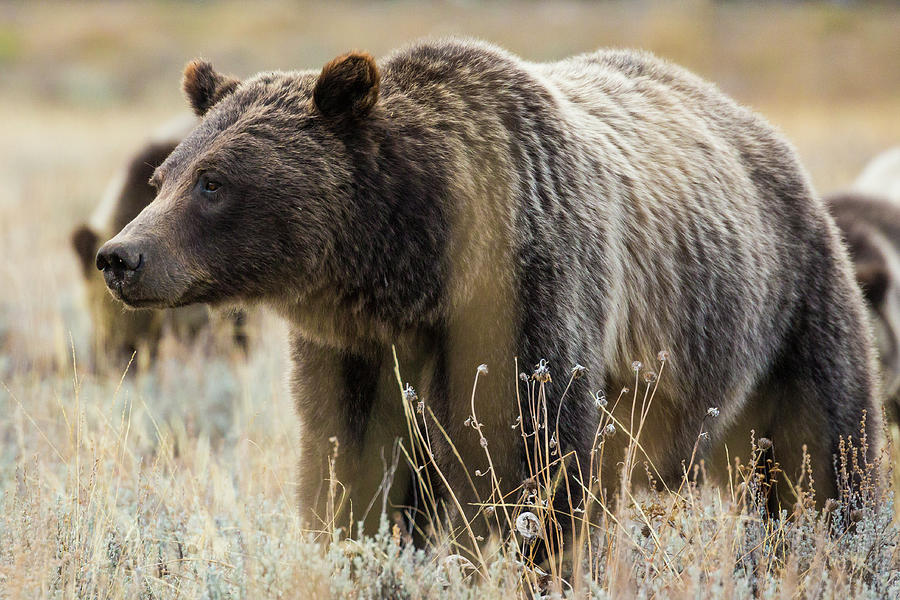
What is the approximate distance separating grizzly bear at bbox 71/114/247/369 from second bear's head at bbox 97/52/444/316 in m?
3.78

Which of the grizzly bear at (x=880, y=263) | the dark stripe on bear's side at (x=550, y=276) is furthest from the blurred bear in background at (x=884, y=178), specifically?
the dark stripe on bear's side at (x=550, y=276)

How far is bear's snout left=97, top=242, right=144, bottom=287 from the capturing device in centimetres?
284

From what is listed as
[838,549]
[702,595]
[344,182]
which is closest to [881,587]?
[838,549]

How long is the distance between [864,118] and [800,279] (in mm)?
20111

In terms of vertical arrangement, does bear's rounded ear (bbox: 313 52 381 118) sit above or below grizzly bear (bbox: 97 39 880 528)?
above

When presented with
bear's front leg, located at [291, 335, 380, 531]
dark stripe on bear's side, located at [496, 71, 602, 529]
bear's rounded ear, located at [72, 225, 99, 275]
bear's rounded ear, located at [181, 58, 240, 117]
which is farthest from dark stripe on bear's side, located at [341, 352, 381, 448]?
bear's rounded ear, located at [72, 225, 99, 275]

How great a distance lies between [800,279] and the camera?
3.72 metres

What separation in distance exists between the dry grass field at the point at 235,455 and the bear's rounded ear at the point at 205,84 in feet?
3.37

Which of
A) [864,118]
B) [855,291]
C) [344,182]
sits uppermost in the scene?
[344,182]

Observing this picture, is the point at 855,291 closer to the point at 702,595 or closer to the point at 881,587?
the point at 881,587

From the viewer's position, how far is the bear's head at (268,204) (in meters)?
3.00

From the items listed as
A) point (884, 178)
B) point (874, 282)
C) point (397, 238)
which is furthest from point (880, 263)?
point (397, 238)

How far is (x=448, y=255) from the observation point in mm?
3018

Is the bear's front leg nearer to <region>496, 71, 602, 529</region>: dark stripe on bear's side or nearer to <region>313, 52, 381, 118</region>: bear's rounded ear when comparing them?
<region>496, 71, 602, 529</region>: dark stripe on bear's side
